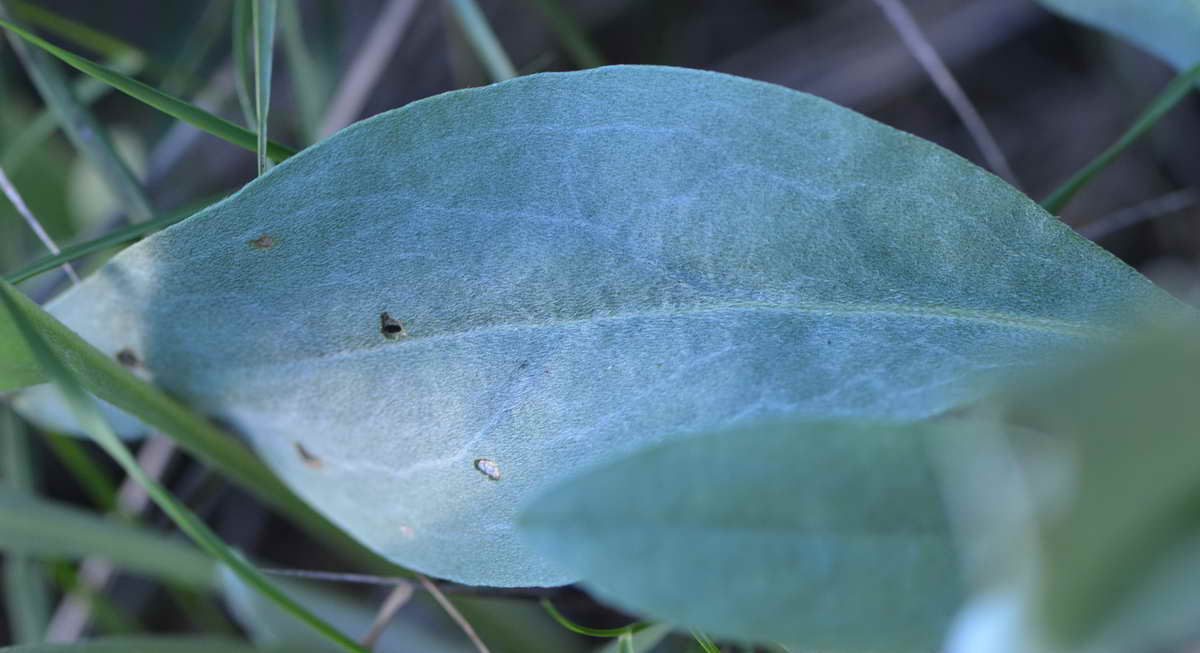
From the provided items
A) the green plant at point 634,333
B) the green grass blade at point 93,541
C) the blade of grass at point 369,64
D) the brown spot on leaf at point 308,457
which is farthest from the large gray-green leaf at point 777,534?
the blade of grass at point 369,64

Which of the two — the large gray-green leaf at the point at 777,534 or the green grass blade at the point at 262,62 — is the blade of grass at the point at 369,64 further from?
the large gray-green leaf at the point at 777,534

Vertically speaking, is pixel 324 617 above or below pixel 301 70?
below

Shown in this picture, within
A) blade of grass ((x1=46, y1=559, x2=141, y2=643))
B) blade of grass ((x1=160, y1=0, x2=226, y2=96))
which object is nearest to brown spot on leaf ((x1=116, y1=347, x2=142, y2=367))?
blade of grass ((x1=46, y1=559, x2=141, y2=643))

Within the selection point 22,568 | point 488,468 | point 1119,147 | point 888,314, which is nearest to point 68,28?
point 22,568

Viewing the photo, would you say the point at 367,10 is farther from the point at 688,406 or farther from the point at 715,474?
the point at 715,474

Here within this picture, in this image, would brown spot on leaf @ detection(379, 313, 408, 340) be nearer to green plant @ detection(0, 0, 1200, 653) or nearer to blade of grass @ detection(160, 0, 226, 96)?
green plant @ detection(0, 0, 1200, 653)

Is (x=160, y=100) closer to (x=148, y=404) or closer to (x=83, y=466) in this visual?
(x=148, y=404)
